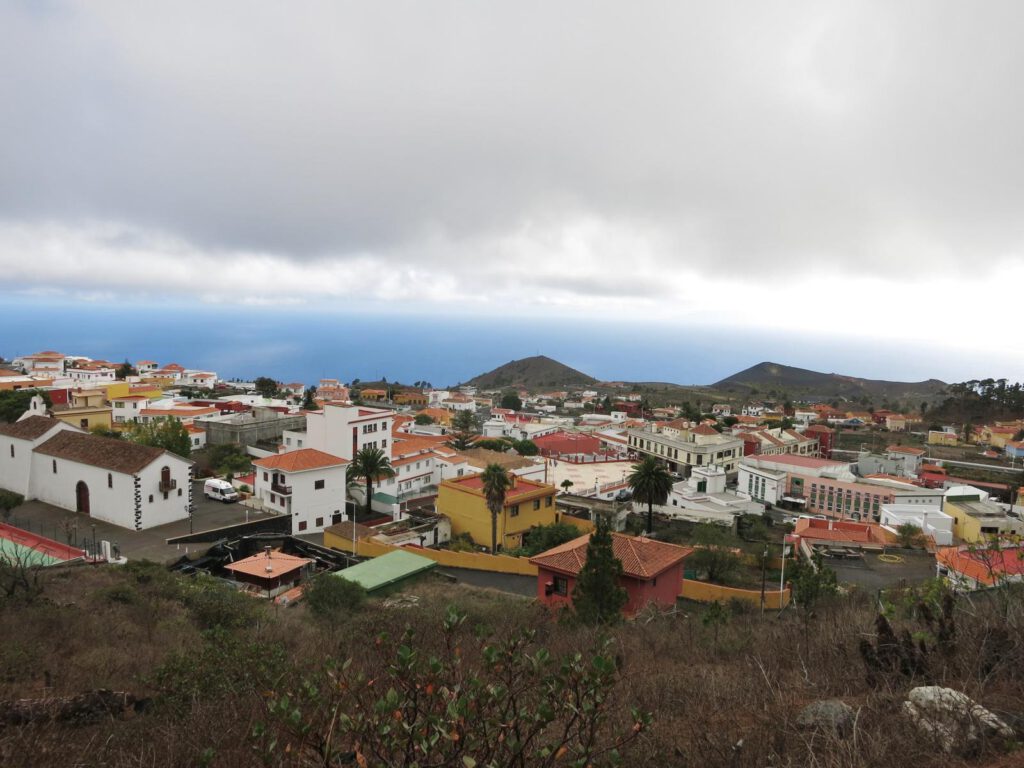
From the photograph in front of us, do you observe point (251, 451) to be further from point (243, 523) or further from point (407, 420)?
point (407, 420)

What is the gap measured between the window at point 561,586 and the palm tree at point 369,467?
1279 centimetres

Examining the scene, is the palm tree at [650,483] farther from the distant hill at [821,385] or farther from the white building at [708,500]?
the distant hill at [821,385]

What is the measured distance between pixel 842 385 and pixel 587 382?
2940 inches

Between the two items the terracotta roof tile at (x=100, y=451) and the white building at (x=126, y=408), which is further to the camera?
the white building at (x=126, y=408)

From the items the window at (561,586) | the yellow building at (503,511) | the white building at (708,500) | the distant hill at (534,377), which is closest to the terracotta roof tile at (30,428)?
the yellow building at (503,511)

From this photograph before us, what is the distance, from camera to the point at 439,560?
2327 cm

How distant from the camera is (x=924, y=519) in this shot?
3123 cm

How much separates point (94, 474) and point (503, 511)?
16.0 m

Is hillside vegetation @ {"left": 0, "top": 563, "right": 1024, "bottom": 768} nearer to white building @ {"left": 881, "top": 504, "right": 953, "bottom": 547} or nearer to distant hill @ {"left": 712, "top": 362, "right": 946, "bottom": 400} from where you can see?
white building @ {"left": 881, "top": 504, "right": 953, "bottom": 547}

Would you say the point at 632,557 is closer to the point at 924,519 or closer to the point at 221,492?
→ the point at 221,492

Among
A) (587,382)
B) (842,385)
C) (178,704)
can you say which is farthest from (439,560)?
(842,385)

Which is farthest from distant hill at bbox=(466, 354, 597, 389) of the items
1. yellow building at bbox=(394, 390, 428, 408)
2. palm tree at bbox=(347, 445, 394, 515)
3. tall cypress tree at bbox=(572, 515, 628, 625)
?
tall cypress tree at bbox=(572, 515, 628, 625)

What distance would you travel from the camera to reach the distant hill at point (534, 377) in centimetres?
15235

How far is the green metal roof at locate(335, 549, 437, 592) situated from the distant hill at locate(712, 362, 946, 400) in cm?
14013
